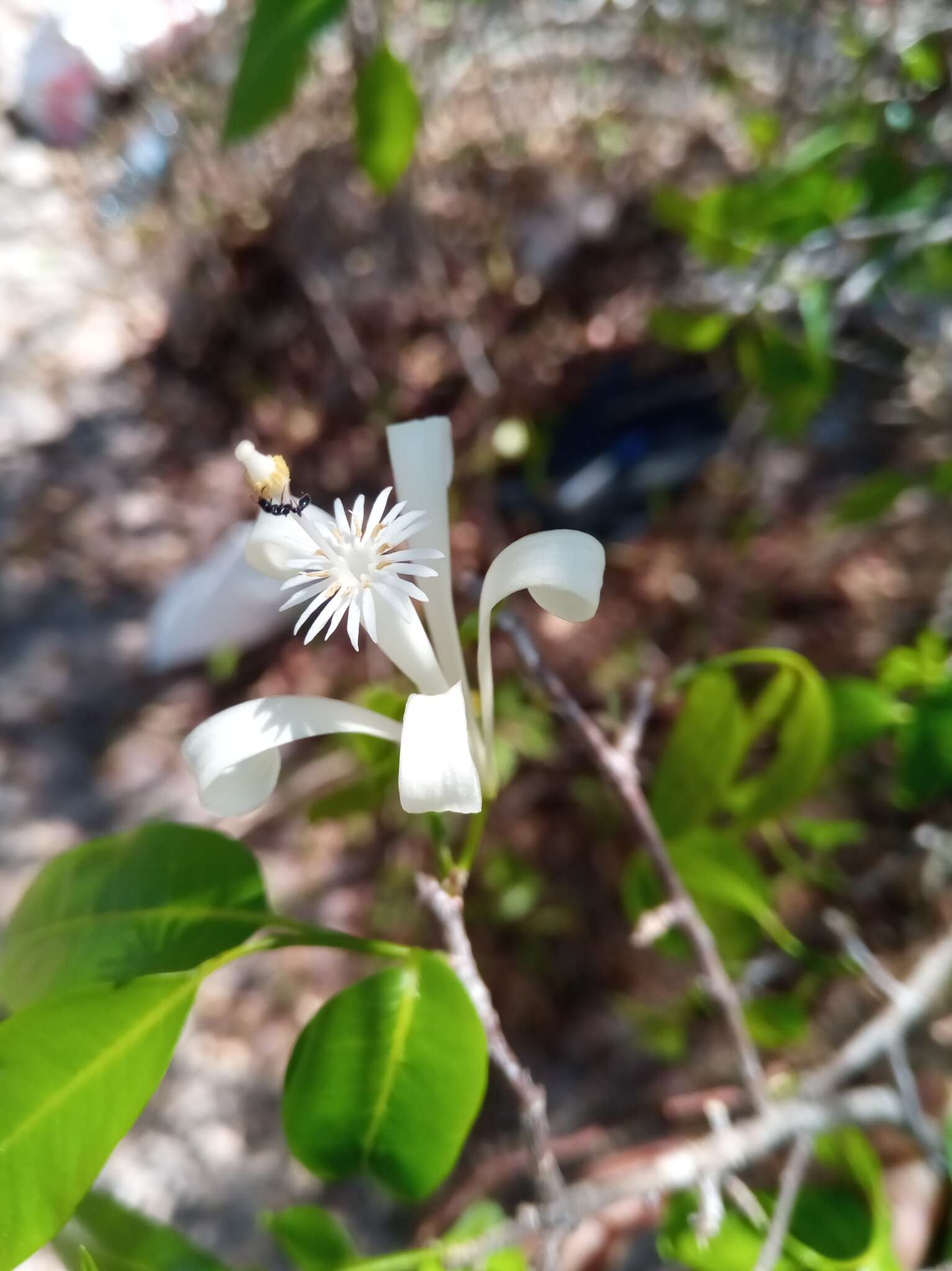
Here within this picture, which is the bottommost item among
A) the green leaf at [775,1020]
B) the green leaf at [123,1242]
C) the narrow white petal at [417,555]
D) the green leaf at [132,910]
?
the green leaf at [775,1020]

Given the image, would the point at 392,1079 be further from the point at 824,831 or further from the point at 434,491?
the point at 824,831

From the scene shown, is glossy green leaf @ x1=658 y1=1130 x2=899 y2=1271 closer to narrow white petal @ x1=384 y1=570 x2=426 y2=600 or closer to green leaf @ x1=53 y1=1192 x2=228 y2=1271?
green leaf @ x1=53 y1=1192 x2=228 y2=1271

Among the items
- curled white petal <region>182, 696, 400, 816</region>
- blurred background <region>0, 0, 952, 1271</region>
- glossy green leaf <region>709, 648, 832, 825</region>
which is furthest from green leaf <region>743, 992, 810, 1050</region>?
curled white petal <region>182, 696, 400, 816</region>

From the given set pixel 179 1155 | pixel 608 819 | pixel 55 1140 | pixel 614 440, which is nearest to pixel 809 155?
pixel 614 440

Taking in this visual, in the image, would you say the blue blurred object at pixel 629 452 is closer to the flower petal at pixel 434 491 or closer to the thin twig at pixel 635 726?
the thin twig at pixel 635 726

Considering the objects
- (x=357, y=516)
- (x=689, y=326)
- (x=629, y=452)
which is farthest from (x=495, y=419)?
(x=357, y=516)

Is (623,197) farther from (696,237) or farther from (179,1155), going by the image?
(179,1155)

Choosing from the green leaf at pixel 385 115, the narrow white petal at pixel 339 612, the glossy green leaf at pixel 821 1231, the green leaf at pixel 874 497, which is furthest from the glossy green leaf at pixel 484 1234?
the green leaf at pixel 385 115
